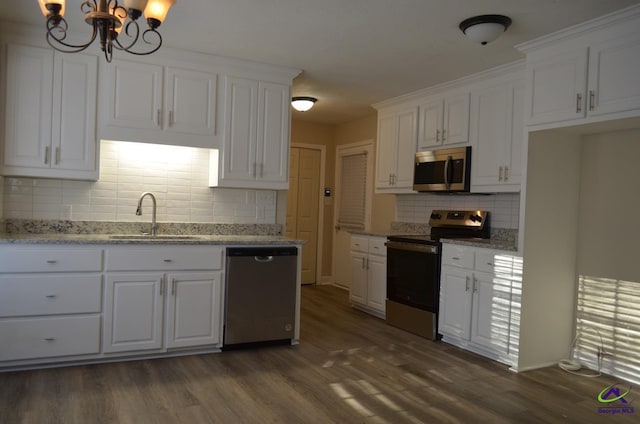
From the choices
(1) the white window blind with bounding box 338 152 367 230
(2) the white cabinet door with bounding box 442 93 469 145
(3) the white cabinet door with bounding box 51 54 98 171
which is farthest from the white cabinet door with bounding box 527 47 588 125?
(3) the white cabinet door with bounding box 51 54 98 171

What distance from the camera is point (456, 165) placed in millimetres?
4625

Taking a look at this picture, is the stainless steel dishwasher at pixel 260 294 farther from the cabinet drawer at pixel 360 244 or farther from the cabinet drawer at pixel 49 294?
the cabinet drawer at pixel 360 244

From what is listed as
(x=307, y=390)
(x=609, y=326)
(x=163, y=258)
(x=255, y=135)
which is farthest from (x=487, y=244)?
(x=163, y=258)

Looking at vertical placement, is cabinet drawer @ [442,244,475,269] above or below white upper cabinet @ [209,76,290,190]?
below

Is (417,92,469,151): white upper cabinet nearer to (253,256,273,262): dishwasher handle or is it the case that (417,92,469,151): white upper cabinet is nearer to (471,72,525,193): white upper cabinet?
(471,72,525,193): white upper cabinet

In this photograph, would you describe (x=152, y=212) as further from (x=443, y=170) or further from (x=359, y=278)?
(x=443, y=170)

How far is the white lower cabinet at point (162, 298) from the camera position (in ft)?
11.5

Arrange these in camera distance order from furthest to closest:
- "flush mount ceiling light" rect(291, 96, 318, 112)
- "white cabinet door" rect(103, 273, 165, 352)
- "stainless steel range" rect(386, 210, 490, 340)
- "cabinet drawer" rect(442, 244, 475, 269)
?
1. "flush mount ceiling light" rect(291, 96, 318, 112)
2. "stainless steel range" rect(386, 210, 490, 340)
3. "cabinet drawer" rect(442, 244, 475, 269)
4. "white cabinet door" rect(103, 273, 165, 352)

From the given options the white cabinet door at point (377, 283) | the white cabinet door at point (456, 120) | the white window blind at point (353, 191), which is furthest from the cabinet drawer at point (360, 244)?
the white cabinet door at point (456, 120)

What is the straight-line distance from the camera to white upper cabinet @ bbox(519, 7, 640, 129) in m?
3.04

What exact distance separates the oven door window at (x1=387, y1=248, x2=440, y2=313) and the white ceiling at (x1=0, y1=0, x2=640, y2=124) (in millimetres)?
1688

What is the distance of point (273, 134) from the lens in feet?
14.3

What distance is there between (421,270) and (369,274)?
2.98 feet

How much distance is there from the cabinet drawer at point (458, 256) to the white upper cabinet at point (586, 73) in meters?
1.14
